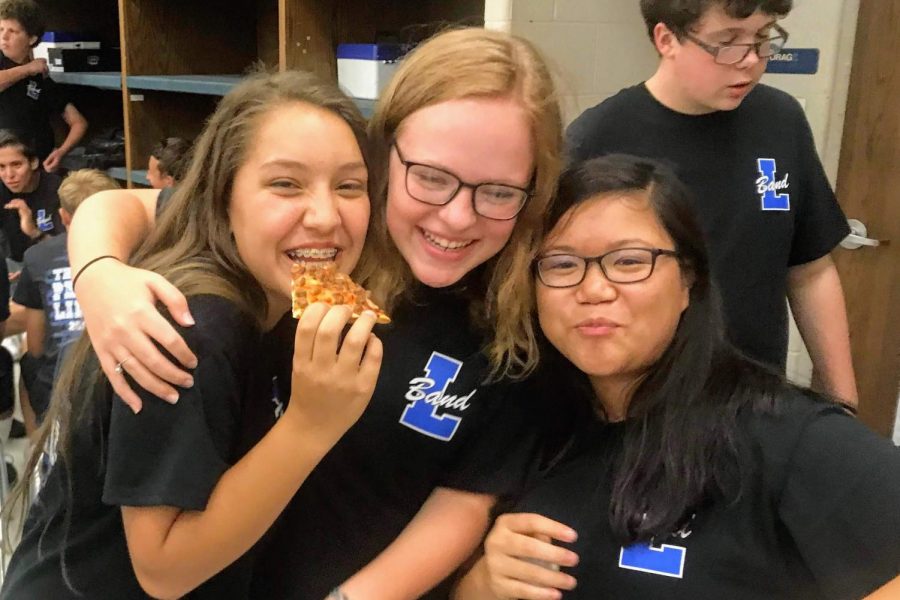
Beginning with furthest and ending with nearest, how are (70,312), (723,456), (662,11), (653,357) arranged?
(70,312), (662,11), (653,357), (723,456)

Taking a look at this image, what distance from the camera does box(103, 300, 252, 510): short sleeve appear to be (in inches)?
40.6

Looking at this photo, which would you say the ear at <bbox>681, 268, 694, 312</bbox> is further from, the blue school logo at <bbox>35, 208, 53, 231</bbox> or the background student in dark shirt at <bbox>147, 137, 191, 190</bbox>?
the blue school logo at <bbox>35, 208, 53, 231</bbox>

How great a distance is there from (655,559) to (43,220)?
4.26m

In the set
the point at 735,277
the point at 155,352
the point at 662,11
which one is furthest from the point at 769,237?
the point at 155,352

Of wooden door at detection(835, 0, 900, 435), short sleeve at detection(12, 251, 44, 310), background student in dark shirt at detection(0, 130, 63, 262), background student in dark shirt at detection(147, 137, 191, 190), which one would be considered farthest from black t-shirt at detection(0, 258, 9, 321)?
wooden door at detection(835, 0, 900, 435)

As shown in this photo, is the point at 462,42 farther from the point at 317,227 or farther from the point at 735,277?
the point at 735,277

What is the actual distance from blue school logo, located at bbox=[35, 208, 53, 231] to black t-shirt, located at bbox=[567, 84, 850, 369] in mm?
3549

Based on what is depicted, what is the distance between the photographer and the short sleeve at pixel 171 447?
1031 millimetres

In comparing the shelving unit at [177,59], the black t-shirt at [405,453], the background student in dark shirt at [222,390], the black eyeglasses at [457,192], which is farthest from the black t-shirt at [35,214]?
the black eyeglasses at [457,192]

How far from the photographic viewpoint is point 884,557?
1014 millimetres

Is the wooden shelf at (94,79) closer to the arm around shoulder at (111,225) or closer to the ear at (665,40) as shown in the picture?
the arm around shoulder at (111,225)

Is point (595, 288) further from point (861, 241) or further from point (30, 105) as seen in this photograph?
point (30, 105)

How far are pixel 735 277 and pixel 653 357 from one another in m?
0.76

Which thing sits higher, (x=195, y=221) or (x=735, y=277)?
(x=195, y=221)
